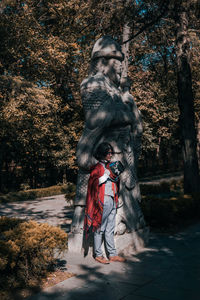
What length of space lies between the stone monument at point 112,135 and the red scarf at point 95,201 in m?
0.41

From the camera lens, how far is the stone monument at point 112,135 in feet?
18.2

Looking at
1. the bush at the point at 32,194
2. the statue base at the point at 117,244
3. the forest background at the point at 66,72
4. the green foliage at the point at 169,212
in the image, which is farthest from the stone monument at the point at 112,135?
the bush at the point at 32,194

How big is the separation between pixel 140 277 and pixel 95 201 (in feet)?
4.23

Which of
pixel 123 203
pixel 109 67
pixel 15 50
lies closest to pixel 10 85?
pixel 15 50

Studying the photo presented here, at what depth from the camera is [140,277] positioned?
14.8 feet

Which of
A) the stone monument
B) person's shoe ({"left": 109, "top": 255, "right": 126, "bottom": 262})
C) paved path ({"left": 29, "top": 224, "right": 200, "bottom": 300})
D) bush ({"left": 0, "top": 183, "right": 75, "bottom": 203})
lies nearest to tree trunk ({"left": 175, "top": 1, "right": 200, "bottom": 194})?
the stone monument

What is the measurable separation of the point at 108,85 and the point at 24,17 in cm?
1337

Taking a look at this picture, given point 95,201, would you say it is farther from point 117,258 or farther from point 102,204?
point 117,258

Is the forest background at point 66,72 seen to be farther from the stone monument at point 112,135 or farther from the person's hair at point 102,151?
the person's hair at point 102,151

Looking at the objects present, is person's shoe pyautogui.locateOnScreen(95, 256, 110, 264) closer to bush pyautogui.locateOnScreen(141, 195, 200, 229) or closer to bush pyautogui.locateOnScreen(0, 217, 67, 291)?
bush pyautogui.locateOnScreen(0, 217, 67, 291)

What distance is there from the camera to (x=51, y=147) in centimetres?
2116

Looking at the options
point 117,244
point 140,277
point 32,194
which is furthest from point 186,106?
point 32,194

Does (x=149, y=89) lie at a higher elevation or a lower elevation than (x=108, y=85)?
higher

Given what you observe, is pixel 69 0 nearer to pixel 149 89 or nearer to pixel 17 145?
pixel 149 89
